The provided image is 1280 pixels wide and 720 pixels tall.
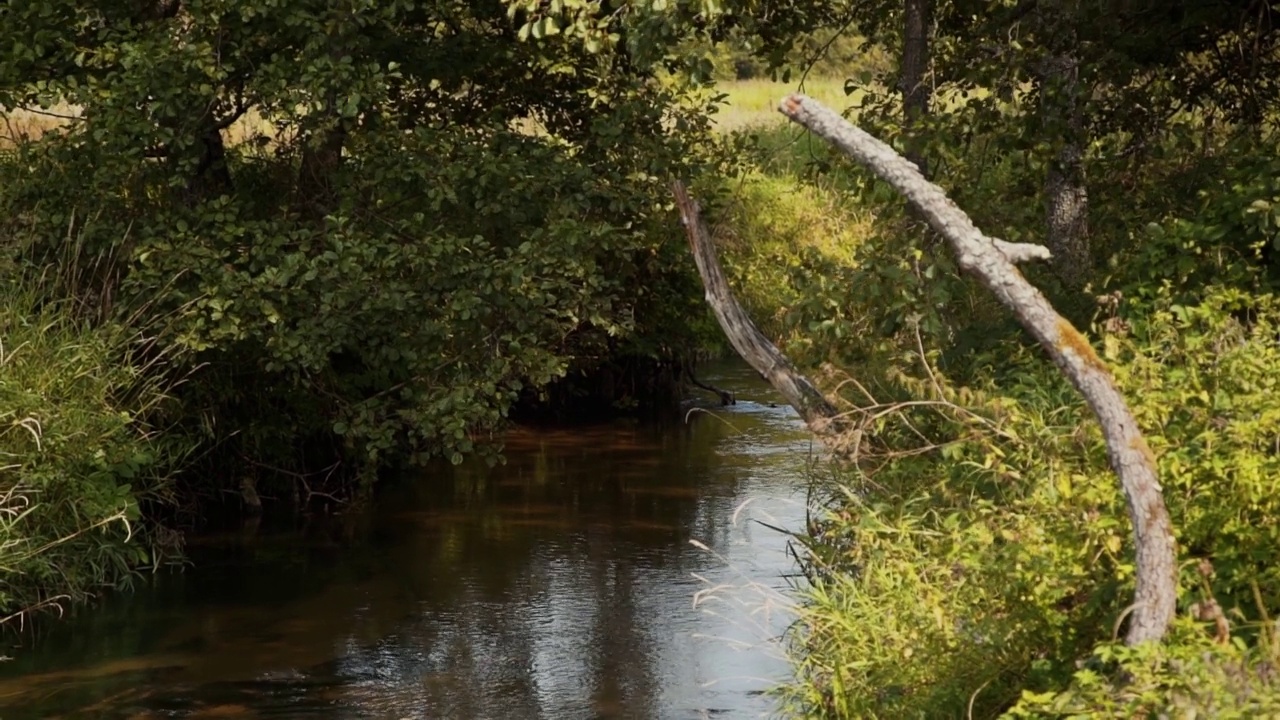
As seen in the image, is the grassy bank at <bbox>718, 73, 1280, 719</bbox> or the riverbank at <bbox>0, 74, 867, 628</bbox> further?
the riverbank at <bbox>0, 74, 867, 628</bbox>

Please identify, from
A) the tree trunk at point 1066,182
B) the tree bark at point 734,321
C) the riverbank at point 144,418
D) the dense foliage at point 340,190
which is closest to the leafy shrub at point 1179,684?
the tree bark at point 734,321

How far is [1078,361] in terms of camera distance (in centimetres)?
539

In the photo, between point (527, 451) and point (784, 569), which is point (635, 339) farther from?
point (784, 569)

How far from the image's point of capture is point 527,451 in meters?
16.6

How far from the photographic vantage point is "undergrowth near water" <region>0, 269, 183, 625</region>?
32.6 ft

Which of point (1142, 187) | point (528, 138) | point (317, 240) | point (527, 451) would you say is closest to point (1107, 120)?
point (1142, 187)

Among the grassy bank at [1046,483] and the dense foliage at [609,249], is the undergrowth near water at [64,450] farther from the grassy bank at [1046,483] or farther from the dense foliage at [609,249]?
the grassy bank at [1046,483]

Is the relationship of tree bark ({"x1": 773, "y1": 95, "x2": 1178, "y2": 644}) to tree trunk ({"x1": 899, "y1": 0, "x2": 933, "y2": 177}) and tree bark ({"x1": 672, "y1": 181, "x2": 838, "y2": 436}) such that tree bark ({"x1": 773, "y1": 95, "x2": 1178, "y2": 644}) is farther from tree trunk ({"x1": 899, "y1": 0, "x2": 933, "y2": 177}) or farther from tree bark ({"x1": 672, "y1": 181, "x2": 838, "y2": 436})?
tree trunk ({"x1": 899, "y1": 0, "x2": 933, "y2": 177})

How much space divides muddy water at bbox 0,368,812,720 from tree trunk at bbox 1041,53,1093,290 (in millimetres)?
2060

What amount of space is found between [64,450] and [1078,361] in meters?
6.92

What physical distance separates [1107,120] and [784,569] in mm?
3516

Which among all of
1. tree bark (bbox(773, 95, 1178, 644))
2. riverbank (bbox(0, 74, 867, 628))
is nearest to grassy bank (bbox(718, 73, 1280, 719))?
tree bark (bbox(773, 95, 1178, 644))

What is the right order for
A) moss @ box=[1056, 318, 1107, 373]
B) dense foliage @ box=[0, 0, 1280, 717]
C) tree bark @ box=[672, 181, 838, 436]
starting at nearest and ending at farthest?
moss @ box=[1056, 318, 1107, 373], dense foliage @ box=[0, 0, 1280, 717], tree bark @ box=[672, 181, 838, 436]

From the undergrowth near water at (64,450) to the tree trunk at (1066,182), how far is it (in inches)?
229
